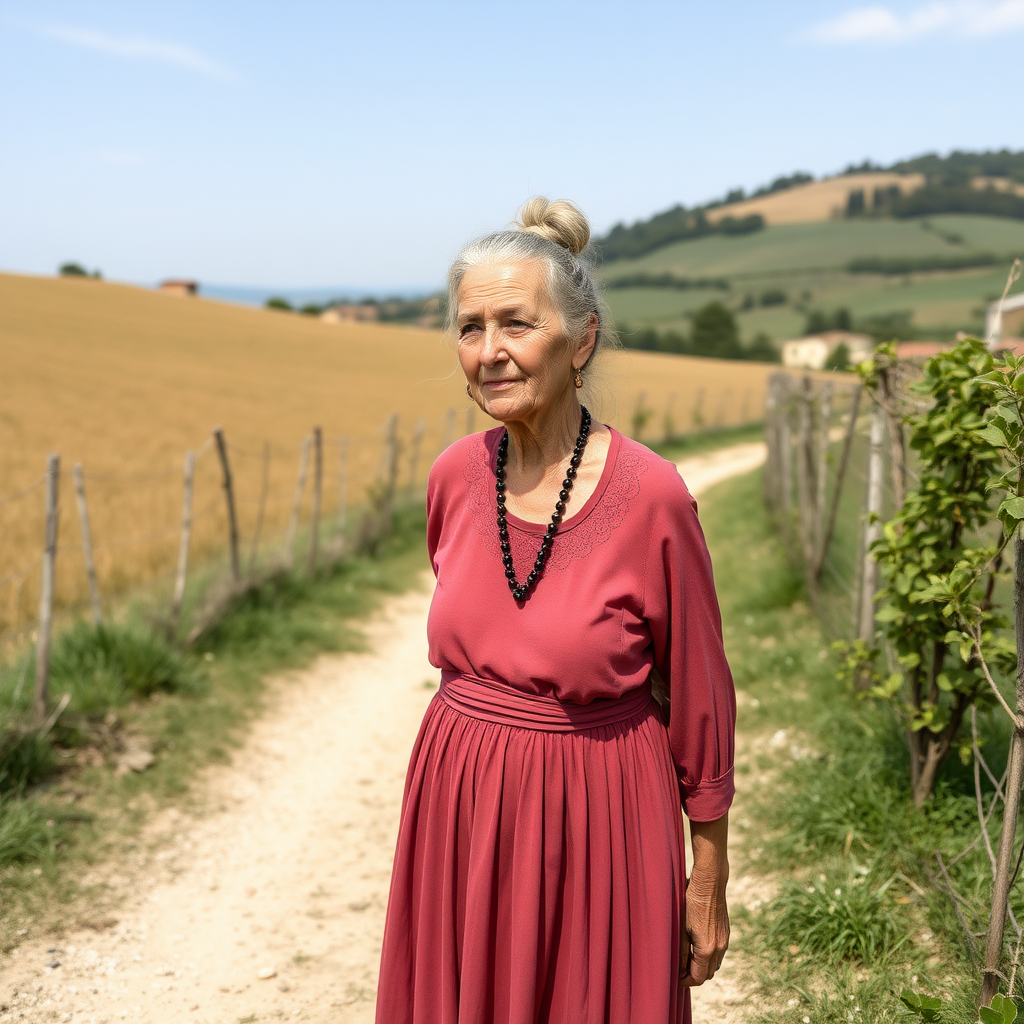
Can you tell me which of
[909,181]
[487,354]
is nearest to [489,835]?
[487,354]

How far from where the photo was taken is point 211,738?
5.32m

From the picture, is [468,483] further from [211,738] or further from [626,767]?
[211,738]

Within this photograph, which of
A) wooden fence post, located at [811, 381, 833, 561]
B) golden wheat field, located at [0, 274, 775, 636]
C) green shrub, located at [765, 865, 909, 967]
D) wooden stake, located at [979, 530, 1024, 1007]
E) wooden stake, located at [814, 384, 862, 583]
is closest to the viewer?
wooden stake, located at [979, 530, 1024, 1007]

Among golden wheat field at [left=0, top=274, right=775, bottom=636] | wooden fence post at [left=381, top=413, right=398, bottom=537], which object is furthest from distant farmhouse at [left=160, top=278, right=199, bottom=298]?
wooden fence post at [left=381, top=413, right=398, bottom=537]

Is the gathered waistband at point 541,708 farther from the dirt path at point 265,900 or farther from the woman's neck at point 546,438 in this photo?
the dirt path at point 265,900

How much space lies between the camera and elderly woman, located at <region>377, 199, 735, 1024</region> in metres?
1.82

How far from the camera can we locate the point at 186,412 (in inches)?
750

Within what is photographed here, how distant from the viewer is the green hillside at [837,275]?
74.3 m

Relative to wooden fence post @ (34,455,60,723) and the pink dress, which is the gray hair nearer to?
the pink dress

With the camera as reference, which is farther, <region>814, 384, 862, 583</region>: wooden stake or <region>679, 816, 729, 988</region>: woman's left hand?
<region>814, 384, 862, 583</region>: wooden stake

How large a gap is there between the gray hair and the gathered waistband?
0.73 meters

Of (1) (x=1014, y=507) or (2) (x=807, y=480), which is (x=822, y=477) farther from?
(1) (x=1014, y=507)

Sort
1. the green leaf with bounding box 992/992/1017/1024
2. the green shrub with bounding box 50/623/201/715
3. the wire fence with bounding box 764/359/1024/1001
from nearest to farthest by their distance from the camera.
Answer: the green leaf with bounding box 992/992/1017/1024 → the wire fence with bounding box 764/359/1024/1001 → the green shrub with bounding box 50/623/201/715

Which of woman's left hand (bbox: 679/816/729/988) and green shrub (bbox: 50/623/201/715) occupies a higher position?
woman's left hand (bbox: 679/816/729/988)
